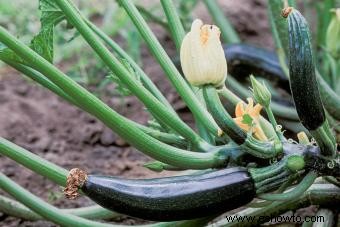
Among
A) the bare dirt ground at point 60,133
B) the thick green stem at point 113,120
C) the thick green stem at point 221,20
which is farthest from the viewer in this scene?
the thick green stem at point 221,20

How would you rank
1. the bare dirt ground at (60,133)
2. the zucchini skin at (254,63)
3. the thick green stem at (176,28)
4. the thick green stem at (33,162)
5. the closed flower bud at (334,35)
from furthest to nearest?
the zucchini skin at (254,63)
the bare dirt ground at (60,133)
the closed flower bud at (334,35)
the thick green stem at (176,28)
the thick green stem at (33,162)

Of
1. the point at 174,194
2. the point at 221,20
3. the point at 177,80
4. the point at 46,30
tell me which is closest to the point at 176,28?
the point at 177,80

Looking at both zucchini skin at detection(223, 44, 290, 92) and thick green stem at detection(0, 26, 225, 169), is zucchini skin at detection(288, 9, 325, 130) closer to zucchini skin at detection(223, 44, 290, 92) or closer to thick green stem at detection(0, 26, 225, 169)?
thick green stem at detection(0, 26, 225, 169)

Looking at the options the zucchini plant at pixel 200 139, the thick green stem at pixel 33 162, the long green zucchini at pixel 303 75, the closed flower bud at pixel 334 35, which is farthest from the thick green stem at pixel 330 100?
the thick green stem at pixel 33 162

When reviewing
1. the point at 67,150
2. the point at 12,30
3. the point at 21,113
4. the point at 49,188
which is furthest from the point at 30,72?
the point at 12,30

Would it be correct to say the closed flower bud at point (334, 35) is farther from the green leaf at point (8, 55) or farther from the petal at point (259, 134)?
the green leaf at point (8, 55)

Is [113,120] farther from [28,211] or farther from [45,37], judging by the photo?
[28,211]

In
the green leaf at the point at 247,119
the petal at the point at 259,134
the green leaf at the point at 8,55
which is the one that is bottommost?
the green leaf at the point at 247,119
